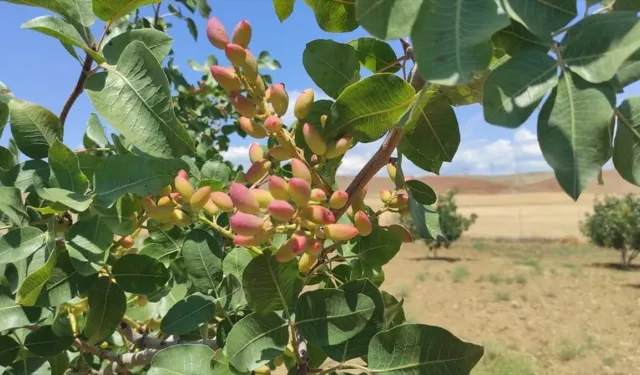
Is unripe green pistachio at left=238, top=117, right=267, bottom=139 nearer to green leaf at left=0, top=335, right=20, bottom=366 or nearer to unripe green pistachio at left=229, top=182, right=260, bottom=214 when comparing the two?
unripe green pistachio at left=229, top=182, right=260, bottom=214

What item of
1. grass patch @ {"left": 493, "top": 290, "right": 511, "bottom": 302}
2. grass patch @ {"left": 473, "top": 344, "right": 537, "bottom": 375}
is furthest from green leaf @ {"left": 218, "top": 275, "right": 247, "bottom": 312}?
grass patch @ {"left": 493, "top": 290, "right": 511, "bottom": 302}

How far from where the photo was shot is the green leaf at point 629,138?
48cm

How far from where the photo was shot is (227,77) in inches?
24.9

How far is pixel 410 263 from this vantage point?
1479 centimetres

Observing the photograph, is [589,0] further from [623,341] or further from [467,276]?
[467,276]

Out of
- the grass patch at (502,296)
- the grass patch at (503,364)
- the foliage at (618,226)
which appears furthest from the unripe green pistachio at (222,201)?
the foliage at (618,226)

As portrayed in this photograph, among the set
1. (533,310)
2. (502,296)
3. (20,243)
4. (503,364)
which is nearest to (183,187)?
(20,243)

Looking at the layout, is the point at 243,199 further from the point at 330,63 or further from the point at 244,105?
the point at 330,63

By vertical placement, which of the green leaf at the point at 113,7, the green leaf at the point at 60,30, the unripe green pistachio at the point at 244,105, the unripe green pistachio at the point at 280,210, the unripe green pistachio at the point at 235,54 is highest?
the green leaf at the point at 113,7

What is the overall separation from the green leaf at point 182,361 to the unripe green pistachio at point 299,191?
0.25 metres

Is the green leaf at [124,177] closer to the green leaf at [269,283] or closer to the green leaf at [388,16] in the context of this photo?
the green leaf at [269,283]

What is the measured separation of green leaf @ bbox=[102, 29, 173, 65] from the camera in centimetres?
66

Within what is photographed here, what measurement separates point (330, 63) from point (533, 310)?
920cm

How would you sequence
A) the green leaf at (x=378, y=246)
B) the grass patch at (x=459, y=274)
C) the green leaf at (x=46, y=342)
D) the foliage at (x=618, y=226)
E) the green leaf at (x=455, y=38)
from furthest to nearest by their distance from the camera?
the foliage at (x=618, y=226) → the grass patch at (x=459, y=274) → the green leaf at (x=46, y=342) → the green leaf at (x=378, y=246) → the green leaf at (x=455, y=38)
